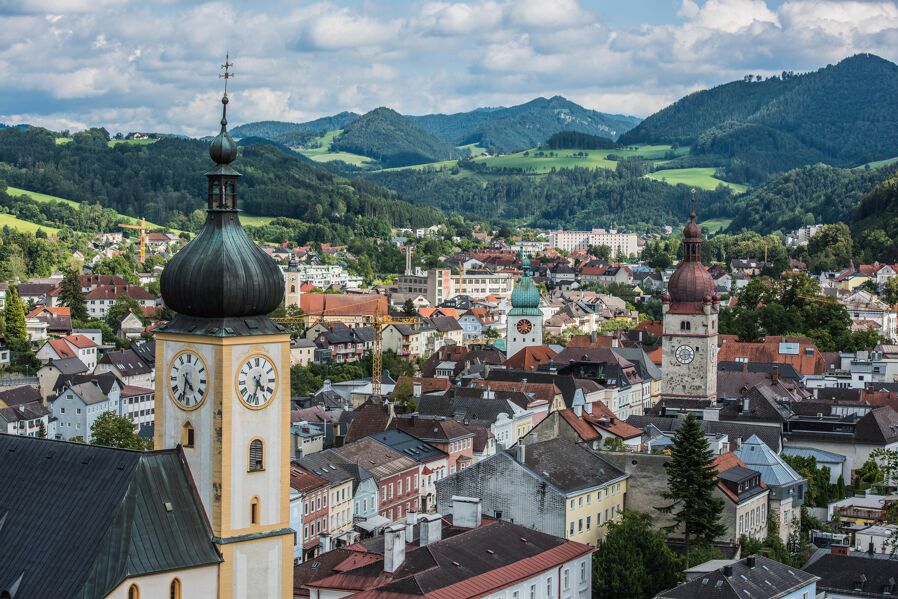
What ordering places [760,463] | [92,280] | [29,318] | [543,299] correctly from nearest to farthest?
[760,463] → [29,318] → [92,280] → [543,299]

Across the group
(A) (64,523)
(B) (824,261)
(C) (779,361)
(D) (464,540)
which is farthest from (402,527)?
(B) (824,261)

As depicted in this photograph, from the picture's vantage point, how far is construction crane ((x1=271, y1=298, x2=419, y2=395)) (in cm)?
12681

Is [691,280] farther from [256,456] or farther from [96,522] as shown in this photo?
[96,522]

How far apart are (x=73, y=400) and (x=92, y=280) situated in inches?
2607

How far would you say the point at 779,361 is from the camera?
120 meters

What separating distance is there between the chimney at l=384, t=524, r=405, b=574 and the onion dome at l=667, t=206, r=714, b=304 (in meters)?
60.7

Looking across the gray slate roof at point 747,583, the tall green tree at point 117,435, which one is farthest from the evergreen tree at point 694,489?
the tall green tree at point 117,435

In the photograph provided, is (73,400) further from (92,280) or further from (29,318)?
(92,280)

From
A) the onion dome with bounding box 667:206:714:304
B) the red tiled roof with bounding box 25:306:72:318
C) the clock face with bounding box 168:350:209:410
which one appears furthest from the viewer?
the red tiled roof with bounding box 25:306:72:318

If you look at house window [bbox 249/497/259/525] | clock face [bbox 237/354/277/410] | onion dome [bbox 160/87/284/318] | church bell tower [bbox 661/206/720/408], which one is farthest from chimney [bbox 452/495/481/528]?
church bell tower [bbox 661/206/720/408]

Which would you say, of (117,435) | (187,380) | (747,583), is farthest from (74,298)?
(187,380)

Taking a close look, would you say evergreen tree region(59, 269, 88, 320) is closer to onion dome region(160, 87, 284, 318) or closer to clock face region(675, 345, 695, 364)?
clock face region(675, 345, 695, 364)

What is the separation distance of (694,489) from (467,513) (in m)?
12.0

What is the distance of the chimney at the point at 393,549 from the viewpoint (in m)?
46.8
